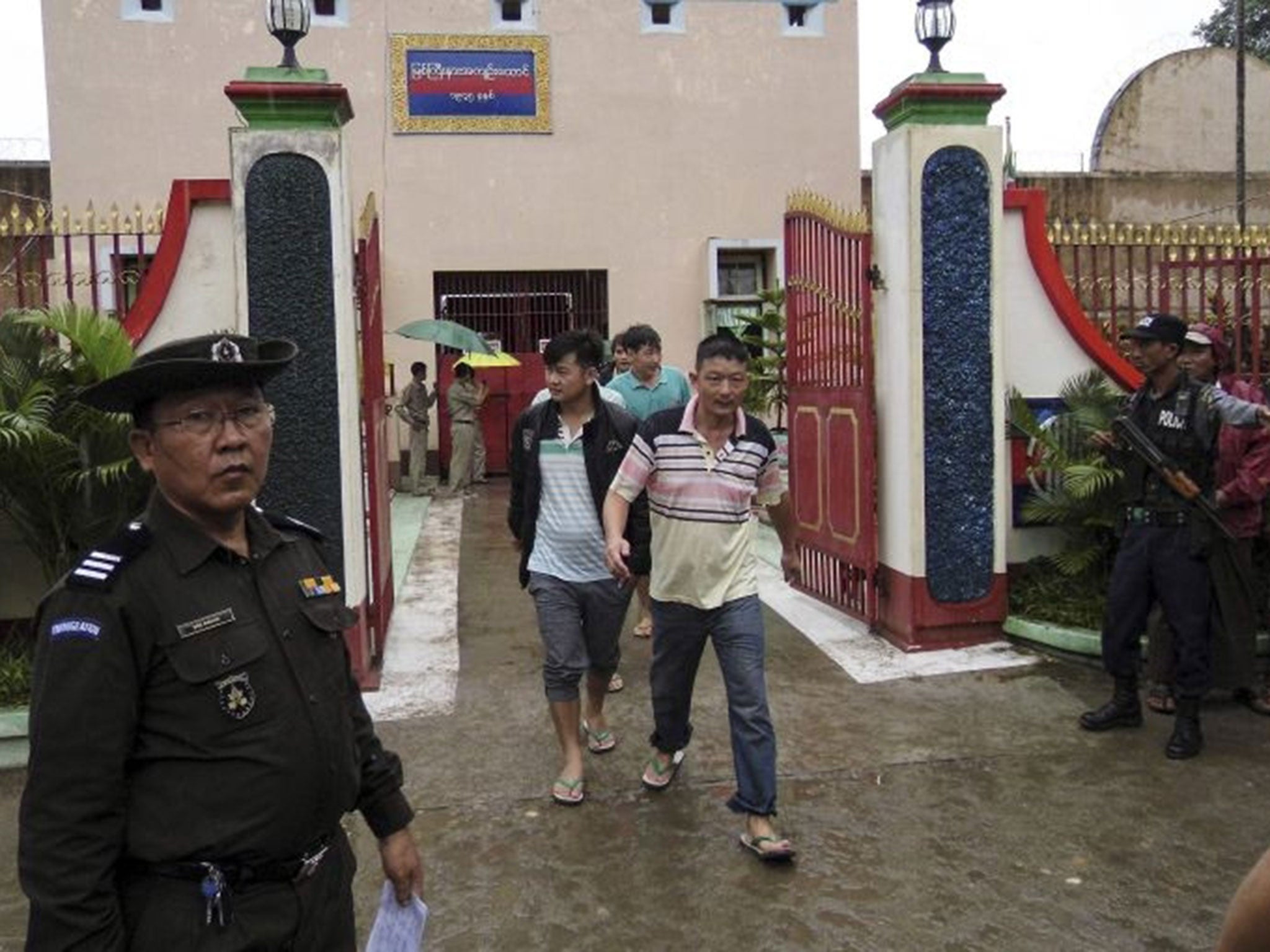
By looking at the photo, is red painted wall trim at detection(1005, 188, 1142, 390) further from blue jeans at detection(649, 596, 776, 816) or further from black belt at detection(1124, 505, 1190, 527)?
blue jeans at detection(649, 596, 776, 816)

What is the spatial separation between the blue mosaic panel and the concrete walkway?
60cm

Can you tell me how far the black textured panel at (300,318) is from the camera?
206 inches

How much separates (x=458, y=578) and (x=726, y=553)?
14.8ft

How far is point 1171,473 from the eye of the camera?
4.53 m

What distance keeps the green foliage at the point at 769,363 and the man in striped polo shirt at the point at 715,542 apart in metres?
6.08

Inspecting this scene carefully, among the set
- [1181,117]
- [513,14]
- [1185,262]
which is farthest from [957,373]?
[1181,117]

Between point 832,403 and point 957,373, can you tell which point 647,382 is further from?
point 957,373

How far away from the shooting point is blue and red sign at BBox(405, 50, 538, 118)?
13336 millimetres

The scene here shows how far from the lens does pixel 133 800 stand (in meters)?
1.76

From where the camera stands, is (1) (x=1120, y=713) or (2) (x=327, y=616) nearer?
(2) (x=327, y=616)

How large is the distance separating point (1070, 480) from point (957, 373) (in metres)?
0.78

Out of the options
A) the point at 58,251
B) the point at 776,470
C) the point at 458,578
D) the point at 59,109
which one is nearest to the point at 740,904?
the point at 776,470

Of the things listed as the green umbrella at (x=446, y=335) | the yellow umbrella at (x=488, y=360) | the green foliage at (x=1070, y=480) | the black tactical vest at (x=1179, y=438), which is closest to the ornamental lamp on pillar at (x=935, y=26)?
the green foliage at (x=1070, y=480)

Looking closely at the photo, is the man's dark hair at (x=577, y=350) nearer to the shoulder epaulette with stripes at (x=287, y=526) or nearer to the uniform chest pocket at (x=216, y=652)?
the shoulder epaulette with stripes at (x=287, y=526)
